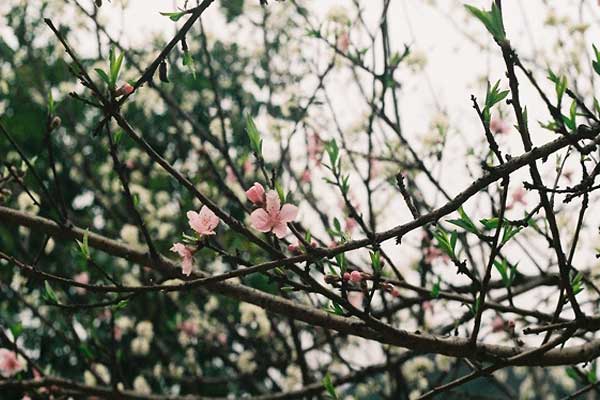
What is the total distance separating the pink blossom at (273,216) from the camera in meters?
1.53

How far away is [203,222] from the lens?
165cm

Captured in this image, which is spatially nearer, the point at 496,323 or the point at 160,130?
the point at 496,323

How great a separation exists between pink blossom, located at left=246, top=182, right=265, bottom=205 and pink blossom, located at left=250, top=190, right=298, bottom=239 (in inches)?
0.9

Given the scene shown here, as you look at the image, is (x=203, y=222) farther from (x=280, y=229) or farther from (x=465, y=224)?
(x=465, y=224)

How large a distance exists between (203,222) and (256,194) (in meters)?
0.18

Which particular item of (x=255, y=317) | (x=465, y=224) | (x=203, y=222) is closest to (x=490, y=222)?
(x=465, y=224)

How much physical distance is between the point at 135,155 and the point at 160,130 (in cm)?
174

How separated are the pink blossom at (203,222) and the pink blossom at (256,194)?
0.14 meters

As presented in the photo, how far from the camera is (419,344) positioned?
1.56 m

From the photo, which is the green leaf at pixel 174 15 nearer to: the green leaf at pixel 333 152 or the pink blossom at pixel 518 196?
the green leaf at pixel 333 152

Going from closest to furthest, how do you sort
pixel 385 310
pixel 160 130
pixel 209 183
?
1. pixel 385 310
2. pixel 209 183
3. pixel 160 130

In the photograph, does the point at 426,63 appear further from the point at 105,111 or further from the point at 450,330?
the point at 105,111

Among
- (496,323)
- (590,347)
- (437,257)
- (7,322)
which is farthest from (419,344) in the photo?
(7,322)

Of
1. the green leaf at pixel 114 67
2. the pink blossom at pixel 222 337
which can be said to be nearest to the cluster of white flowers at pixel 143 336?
the pink blossom at pixel 222 337
